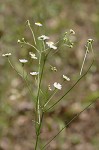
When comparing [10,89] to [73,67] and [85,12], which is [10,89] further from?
[85,12]

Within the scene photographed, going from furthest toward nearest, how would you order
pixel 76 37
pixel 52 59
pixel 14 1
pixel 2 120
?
1. pixel 14 1
2. pixel 76 37
3. pixel 52 59
4. pixel 2 120

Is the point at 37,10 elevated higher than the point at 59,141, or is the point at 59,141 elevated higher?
the point at 37,10

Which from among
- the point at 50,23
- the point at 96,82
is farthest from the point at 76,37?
the point at 96,82

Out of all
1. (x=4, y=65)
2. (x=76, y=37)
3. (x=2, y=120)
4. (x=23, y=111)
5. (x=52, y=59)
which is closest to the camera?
(x=2, y=120)

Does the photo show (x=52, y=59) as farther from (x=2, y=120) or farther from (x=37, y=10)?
(x=2, y=120)

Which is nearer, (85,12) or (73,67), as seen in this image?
(73,67)

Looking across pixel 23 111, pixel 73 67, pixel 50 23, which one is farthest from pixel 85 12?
pixel 23 111
